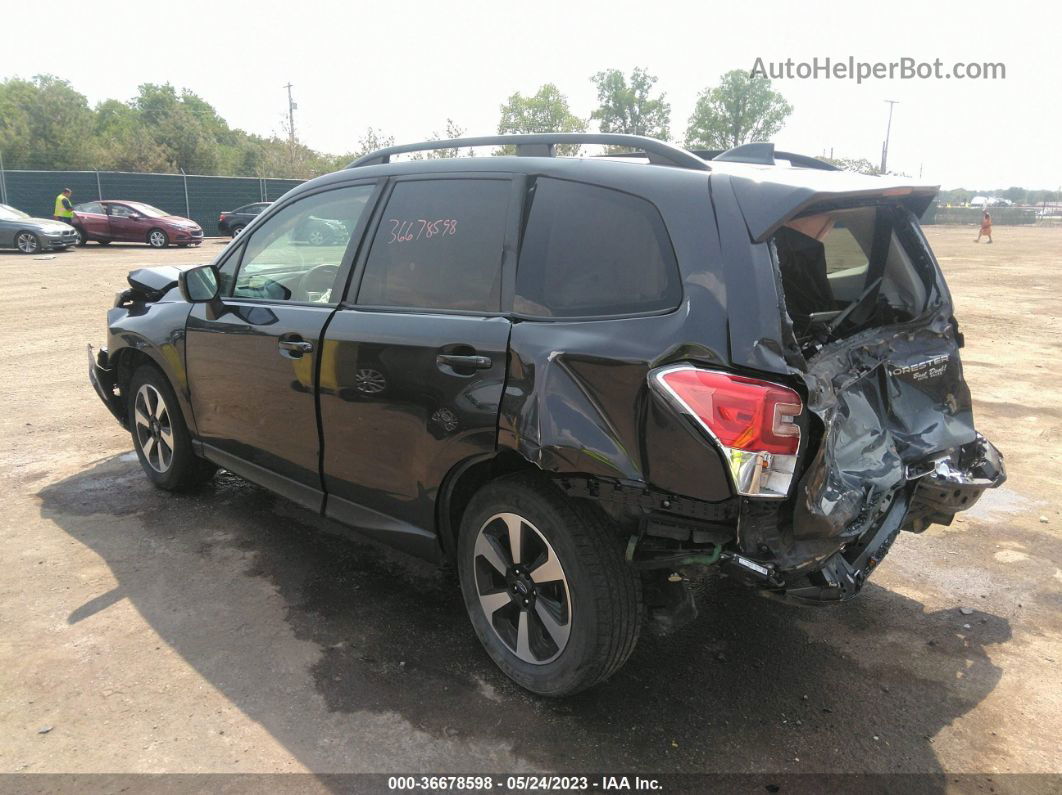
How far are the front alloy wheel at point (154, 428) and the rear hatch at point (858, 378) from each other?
3.53 metres

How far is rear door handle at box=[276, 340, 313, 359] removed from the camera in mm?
3443

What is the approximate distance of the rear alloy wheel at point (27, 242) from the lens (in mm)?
21250

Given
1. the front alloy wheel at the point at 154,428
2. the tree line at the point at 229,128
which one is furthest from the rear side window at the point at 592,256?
the tree line at the point at 229,128

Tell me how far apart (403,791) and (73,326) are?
9.78 metres

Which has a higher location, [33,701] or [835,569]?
[835,569]

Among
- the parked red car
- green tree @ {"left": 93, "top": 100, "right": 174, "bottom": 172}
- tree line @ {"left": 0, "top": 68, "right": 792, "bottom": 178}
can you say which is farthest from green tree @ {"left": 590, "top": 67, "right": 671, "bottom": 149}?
the parked red car

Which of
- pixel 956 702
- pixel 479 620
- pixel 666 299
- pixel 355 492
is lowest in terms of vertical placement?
pixel 956 702

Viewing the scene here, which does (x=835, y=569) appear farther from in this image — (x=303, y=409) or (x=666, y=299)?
(x=303, y=409)

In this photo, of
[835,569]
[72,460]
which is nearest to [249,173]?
[72,460]

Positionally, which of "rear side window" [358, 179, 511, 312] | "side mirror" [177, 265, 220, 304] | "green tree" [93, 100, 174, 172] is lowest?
"side mirror" [177, 265, 220, 304]

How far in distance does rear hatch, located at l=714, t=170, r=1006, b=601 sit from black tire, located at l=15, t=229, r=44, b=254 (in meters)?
23.7

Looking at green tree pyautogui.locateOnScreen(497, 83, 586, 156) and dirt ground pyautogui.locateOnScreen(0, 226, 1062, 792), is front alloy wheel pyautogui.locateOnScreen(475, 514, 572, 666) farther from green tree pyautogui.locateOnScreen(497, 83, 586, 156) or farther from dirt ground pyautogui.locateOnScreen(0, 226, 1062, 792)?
green tree pyautogui.locateOnScreen(497, 83, 586, 156)

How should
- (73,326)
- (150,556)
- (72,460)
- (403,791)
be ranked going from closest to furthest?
(403,791)
(150,556)
(72,460)
(73,326)

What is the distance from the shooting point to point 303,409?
354 centimetres
